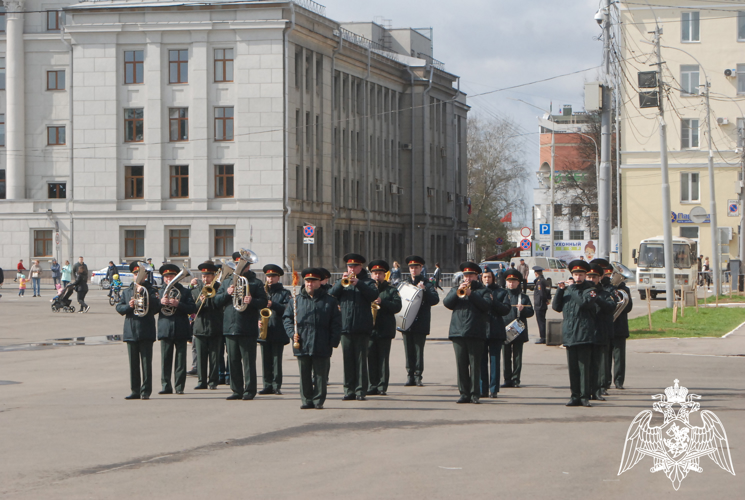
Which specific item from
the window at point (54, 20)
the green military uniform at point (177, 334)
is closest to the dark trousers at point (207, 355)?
the green military uniform at point (177, 334)

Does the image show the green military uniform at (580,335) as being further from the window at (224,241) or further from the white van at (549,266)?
the window at (224,241)

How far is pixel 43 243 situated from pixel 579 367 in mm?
49767

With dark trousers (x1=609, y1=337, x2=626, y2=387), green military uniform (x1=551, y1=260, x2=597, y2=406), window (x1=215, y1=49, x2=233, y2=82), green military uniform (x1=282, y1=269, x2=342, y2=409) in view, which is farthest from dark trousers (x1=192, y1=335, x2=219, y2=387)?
window (x1=215, y1=49, x2=233, y2=82)

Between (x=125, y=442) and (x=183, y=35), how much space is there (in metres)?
47.9

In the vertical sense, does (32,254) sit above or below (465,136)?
below

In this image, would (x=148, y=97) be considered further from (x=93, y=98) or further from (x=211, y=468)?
(x=211, y=468)

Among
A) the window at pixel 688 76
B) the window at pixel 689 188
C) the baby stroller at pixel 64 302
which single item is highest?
the window at pixel 688 76

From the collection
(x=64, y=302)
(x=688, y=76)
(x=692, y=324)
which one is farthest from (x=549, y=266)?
(x=64, y=302)

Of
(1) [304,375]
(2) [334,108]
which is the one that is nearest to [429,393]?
(1) [304,375]

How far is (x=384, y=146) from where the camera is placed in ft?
240

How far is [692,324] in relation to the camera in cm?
2600

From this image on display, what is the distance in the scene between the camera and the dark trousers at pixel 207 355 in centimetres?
1420

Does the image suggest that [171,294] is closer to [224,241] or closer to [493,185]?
[224,241]

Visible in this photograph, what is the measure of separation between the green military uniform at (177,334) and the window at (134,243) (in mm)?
42955
